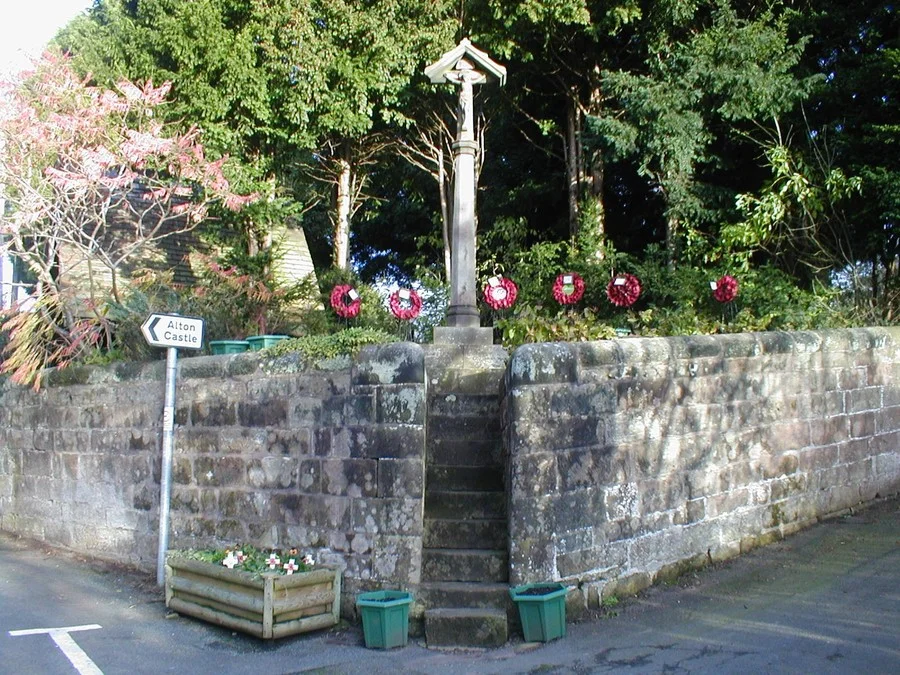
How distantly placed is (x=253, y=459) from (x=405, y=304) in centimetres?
332

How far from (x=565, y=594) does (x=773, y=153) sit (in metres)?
8.95

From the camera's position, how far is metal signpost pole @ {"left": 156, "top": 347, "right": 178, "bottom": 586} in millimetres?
7453

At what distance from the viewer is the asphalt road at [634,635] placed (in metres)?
5.30

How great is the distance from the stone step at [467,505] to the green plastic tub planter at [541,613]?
33.1 inches

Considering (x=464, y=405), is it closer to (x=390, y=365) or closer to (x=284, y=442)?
(x=390, y=365)

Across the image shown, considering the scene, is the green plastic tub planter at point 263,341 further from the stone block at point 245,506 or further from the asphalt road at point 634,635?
the asphalt road at point 634,635

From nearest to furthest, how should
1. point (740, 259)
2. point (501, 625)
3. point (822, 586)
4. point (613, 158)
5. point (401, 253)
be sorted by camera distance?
point (501, 625) → point (822, 586) → point (740, 259) → point (613, 158) → point (401, 253)

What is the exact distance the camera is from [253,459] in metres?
7.07

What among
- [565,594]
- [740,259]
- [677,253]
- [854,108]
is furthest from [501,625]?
[854,108]

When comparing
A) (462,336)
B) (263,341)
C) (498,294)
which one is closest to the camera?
(263,341)

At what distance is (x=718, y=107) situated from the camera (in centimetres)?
1257

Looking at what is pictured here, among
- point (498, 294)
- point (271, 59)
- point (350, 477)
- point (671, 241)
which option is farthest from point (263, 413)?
point (671, 241)

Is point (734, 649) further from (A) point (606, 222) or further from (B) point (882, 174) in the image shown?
(A) point (606, 222)

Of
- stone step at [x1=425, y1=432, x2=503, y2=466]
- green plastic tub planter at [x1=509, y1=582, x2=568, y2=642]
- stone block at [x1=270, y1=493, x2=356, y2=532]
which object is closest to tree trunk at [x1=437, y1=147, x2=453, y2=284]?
stone step at [x1=425, y1=432, x2=503, y2=466]
